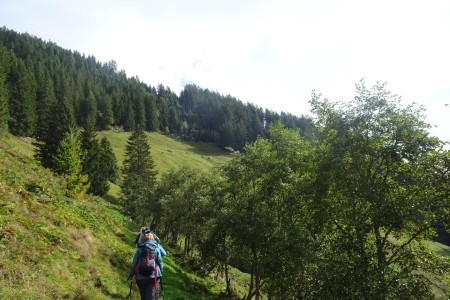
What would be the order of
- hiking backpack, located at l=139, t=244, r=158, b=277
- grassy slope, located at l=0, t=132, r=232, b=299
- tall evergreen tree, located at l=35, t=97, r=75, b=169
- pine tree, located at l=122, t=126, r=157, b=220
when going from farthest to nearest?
pine tree, located at l=122, t=126, r=157, b=220, tall evergreen tree, located at l=35, t=97, r=75, b=169, grassy slope, located at l=0, t=132, r=232, b=299, hiking backpack, located at l=139, t=244, r=158, b=277

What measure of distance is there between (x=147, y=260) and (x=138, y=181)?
62.9 m

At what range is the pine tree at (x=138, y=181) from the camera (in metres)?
60.3

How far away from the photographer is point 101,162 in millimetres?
63781

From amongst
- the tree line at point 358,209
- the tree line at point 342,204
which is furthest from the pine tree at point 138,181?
the tree line at point 358,209

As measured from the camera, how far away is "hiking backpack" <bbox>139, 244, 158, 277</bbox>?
10.2 metres

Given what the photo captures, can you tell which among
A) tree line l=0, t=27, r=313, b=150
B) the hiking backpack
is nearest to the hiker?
the hiking backpack

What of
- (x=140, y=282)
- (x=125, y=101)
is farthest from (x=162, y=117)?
(x=140, y=282)

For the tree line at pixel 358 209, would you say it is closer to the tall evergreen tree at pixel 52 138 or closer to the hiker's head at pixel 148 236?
the hiker's head at pixel 148 236

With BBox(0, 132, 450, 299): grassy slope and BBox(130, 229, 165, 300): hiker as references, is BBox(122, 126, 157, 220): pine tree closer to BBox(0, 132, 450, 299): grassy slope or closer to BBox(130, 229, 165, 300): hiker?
BBox(0, 132, 450, 299): grassy slope

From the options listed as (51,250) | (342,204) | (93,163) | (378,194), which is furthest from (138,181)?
(378,194)

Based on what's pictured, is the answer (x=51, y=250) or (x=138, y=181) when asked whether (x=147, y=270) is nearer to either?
(x=51, y=250)

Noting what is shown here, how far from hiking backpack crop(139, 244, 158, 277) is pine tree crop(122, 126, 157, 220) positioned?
152 ft

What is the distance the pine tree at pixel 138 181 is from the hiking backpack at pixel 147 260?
46.4 meters

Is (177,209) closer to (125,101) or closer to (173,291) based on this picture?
(173,291)
